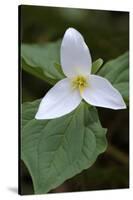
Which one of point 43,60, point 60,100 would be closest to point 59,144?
point 60,100

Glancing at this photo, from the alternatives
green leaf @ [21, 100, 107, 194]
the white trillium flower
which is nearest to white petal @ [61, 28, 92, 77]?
the white trillium flower

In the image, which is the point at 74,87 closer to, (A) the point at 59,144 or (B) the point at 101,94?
(B) the point at 101,94

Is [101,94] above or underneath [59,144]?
above

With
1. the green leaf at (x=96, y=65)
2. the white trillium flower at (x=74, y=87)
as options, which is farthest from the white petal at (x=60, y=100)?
the green leaf at (x=96, y=65)

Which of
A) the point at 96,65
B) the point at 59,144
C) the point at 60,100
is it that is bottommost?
the point at 59,144

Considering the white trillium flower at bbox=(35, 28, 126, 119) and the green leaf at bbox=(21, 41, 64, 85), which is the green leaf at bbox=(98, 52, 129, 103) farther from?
the green leaf at bbox=(21, 41, 64, 85)

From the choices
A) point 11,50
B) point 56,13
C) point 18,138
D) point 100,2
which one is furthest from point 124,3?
point 18,138

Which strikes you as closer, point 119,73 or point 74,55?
point 74,55
